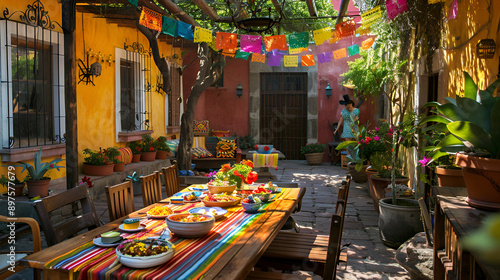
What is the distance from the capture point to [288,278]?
2.68m

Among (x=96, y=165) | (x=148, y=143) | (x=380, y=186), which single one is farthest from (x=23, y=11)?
(x=380, y=186)

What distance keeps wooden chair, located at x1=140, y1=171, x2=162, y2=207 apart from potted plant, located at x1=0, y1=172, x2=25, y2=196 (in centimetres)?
213

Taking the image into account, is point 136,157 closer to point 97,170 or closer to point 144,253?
point 97,170

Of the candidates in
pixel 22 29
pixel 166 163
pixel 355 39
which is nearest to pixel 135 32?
pixel 166 163

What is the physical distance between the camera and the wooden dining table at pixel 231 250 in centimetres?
202

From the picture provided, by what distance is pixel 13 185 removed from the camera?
16.8 feet

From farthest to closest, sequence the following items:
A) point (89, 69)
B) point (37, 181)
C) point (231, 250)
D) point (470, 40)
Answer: point (89, 69)
point (37, 181)
point (470, 40)
point (231, 250)

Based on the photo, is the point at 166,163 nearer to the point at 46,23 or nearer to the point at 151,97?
the point at 151,97

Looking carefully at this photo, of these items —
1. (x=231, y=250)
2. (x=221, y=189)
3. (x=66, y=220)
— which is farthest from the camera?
(x=221, y=189)

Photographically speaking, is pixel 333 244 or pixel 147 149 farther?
pixel 147 149

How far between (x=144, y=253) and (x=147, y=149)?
7128mm

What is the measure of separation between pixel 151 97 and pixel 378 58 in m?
4.99

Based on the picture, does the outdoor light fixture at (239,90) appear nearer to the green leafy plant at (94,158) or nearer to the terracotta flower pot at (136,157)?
the terracotta flower pot at (136,157)

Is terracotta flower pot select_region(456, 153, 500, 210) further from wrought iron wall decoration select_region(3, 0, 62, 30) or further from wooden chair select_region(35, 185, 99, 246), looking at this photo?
wrought iron wall decoration select_region(3, 0, 62, 30)
